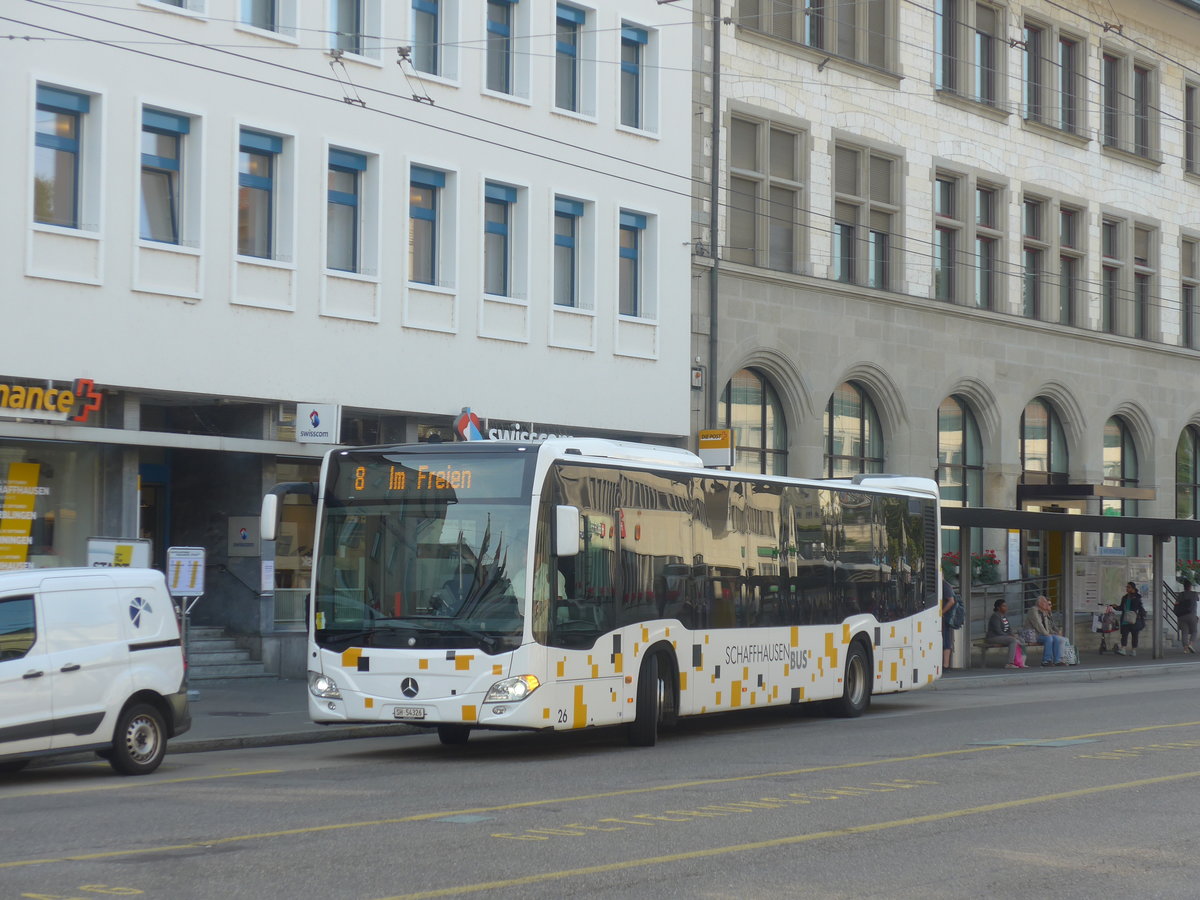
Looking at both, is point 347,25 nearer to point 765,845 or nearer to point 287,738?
point 287,738

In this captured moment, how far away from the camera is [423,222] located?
2789 cm

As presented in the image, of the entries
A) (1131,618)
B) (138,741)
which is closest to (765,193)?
(1131,618)

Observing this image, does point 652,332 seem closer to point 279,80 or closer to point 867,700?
point 279,80

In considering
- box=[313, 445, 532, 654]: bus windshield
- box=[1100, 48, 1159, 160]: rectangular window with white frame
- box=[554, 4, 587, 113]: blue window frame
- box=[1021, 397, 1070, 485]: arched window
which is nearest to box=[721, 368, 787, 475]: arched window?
box=[554, 4, 587, 113]: blue window frame

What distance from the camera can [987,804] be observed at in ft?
40.1

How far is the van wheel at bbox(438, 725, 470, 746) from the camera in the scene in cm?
1761

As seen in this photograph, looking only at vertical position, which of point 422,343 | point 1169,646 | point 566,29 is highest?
point 566,29

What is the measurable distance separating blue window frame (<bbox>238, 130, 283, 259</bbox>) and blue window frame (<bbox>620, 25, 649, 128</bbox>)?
8.00m

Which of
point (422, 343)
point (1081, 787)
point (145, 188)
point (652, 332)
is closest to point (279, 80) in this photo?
point (145, 188)

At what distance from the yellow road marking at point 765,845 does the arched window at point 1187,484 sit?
34328 millimetres

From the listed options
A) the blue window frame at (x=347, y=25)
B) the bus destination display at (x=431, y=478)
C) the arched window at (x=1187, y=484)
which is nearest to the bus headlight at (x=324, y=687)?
the bus destination display at (x=431, y=478)

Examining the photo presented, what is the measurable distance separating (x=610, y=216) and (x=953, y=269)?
37.6ft

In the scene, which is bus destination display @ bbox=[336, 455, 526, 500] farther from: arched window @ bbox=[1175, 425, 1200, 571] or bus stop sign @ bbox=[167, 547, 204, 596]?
arched window @ bbox=[1175, 425, 1200, 571]

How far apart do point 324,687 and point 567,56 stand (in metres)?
17.0
